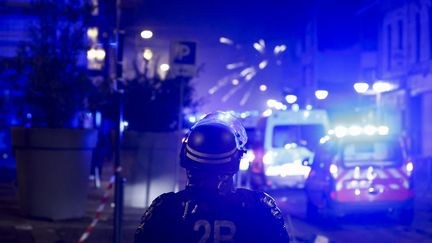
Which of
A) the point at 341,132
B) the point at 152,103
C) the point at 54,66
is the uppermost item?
the point at 54,66

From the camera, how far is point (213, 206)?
3.17 m

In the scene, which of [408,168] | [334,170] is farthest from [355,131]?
[408,168]

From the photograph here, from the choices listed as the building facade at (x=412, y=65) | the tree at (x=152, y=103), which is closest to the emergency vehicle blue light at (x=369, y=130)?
the tree at (x=152, y=103)

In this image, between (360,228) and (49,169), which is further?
(360,228)

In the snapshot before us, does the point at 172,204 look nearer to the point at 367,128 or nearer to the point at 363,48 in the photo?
the point at 367,128

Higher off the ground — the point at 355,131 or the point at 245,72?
the point at 245,72

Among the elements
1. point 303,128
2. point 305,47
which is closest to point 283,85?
point 305,47

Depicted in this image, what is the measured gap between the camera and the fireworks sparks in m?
52.1

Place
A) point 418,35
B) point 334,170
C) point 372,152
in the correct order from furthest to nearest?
1. point 418,35
2. point 372,152
3. point 334,170

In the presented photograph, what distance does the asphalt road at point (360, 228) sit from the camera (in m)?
11.6

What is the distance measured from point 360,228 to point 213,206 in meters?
10.1

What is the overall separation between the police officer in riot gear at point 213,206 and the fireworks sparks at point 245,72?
154ft

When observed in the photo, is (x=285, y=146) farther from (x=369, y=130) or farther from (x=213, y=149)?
(x=213, y=149)

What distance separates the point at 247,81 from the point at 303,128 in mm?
42961
